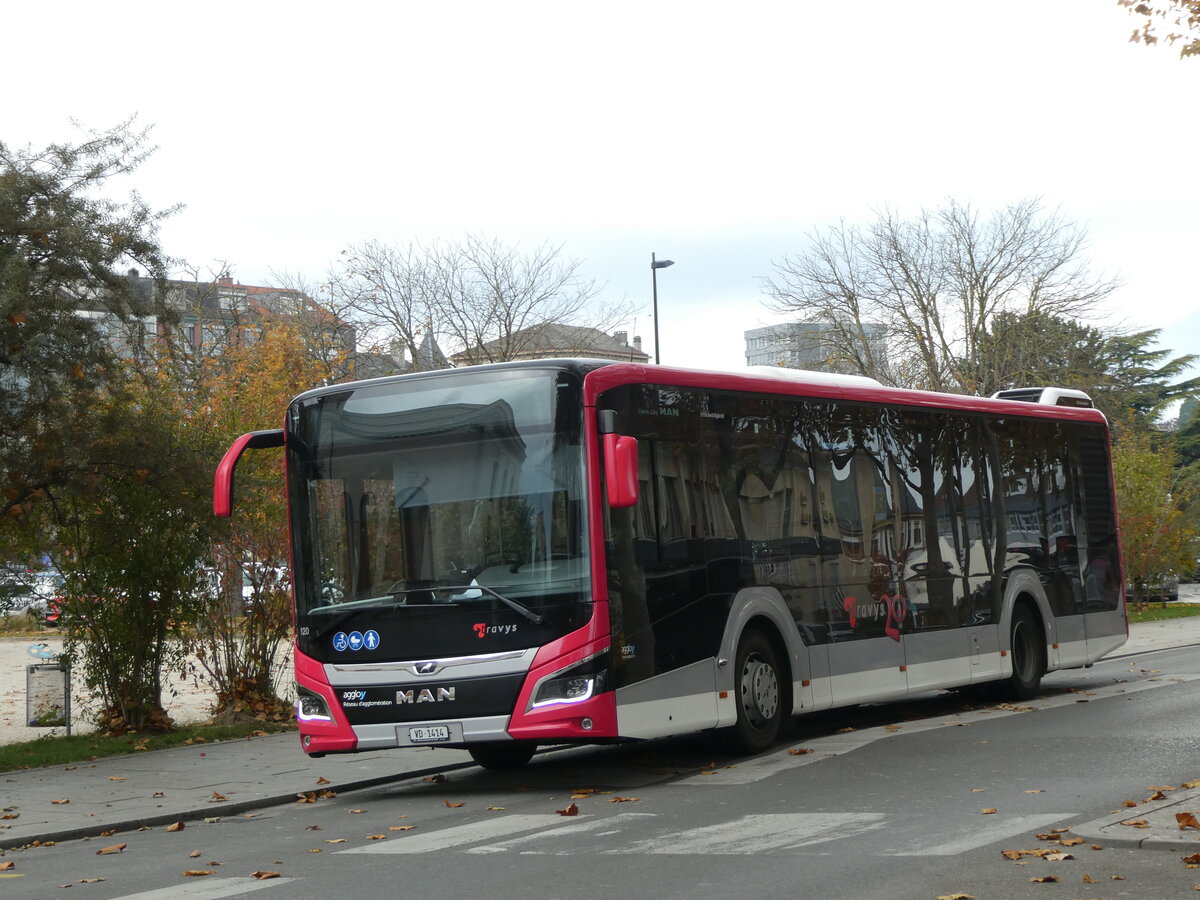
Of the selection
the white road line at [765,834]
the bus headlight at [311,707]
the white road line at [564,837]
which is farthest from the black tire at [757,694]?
the bus headlight at [311,707]

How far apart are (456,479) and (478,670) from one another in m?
1.36

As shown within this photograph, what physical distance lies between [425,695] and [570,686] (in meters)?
1.09

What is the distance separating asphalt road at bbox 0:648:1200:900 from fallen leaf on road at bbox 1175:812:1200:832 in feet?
1.32

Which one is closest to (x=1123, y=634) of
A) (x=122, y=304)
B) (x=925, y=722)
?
(x=925, y=722)

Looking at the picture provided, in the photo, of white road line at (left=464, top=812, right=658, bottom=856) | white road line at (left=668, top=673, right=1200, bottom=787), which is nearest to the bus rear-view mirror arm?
white road line at (left=464, top=812, right=658, bottom=856)

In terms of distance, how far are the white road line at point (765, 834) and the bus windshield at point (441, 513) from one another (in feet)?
7.49

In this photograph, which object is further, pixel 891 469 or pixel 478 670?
pixel 891 469

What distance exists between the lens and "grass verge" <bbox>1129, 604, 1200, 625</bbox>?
37.7 metres

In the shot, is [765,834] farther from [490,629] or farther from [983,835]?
[490,629]

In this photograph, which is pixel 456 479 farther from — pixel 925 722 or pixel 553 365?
pixel 925 722

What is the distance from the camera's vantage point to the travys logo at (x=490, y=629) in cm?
1080

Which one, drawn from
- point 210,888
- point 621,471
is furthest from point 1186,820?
point 210,888

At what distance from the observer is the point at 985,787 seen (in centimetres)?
1000

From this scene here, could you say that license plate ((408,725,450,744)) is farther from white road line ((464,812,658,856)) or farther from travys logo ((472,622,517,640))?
white road line ((464,812,658,856))
